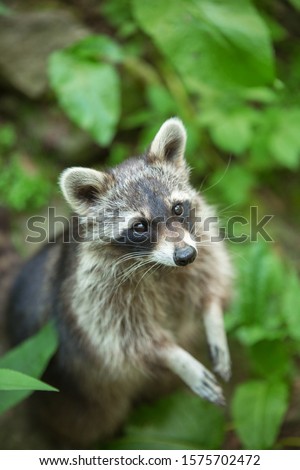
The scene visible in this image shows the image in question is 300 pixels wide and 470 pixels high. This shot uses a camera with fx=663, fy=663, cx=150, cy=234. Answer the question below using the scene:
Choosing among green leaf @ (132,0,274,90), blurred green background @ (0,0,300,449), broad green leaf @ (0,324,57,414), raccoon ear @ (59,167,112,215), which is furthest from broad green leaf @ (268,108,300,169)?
broad green leaf @ (0,324,57,414)

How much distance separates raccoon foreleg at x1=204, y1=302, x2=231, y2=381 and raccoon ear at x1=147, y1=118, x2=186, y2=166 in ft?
2.75

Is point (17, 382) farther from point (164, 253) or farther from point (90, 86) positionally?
point (90, 86)

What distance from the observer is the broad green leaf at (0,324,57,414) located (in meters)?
3.21

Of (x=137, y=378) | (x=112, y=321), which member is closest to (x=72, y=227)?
(x=112, y=321)

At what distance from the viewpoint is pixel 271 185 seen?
5215 millimetres

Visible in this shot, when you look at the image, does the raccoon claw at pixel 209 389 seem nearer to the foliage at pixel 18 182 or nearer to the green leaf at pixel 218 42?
the green leaf at pixel 218 42

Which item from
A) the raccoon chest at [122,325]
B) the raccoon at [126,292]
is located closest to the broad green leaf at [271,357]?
the raccoon at [126,292]

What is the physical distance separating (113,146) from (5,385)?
277 centimetres

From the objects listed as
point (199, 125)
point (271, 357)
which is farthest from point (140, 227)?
point (199, 125)

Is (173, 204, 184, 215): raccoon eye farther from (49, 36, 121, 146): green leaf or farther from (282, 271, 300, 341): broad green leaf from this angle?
(49, 36, 121, 146): green leaf

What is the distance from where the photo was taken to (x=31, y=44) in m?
5.05

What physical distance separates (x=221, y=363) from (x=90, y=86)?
6.61 feet

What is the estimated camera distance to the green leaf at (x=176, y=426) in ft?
12.3
